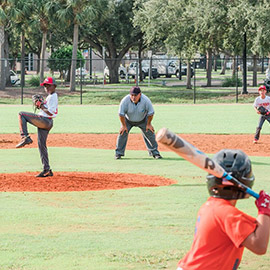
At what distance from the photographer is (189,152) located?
348cm

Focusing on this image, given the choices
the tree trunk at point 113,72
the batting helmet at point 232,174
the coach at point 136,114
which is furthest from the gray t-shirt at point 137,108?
the tree trunk at point 113,72

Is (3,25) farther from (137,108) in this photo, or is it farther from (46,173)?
(46,173)

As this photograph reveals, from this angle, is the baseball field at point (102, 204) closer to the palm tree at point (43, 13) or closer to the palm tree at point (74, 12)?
the palm tree at point (74, 12)

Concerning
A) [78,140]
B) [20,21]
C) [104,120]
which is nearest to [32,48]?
[20,21]

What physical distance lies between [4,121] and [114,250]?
72.8ft

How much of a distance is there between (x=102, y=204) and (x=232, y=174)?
6465 millimetres

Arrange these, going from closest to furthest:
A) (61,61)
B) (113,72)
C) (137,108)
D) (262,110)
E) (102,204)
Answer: (102,204), (137,108), (262,110), (61,61), (113,72)

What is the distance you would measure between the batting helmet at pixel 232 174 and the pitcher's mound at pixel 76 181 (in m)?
7.81

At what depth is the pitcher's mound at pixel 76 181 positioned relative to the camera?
11.8 metres

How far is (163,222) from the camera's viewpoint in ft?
28.7

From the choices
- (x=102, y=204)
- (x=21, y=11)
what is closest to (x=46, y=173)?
(x=102, y=204)

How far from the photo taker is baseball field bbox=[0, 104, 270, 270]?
702cm

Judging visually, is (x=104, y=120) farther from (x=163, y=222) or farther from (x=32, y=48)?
(x=32, y=48)

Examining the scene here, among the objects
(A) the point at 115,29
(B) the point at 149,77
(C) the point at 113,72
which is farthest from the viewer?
(A) the point at 115,29
